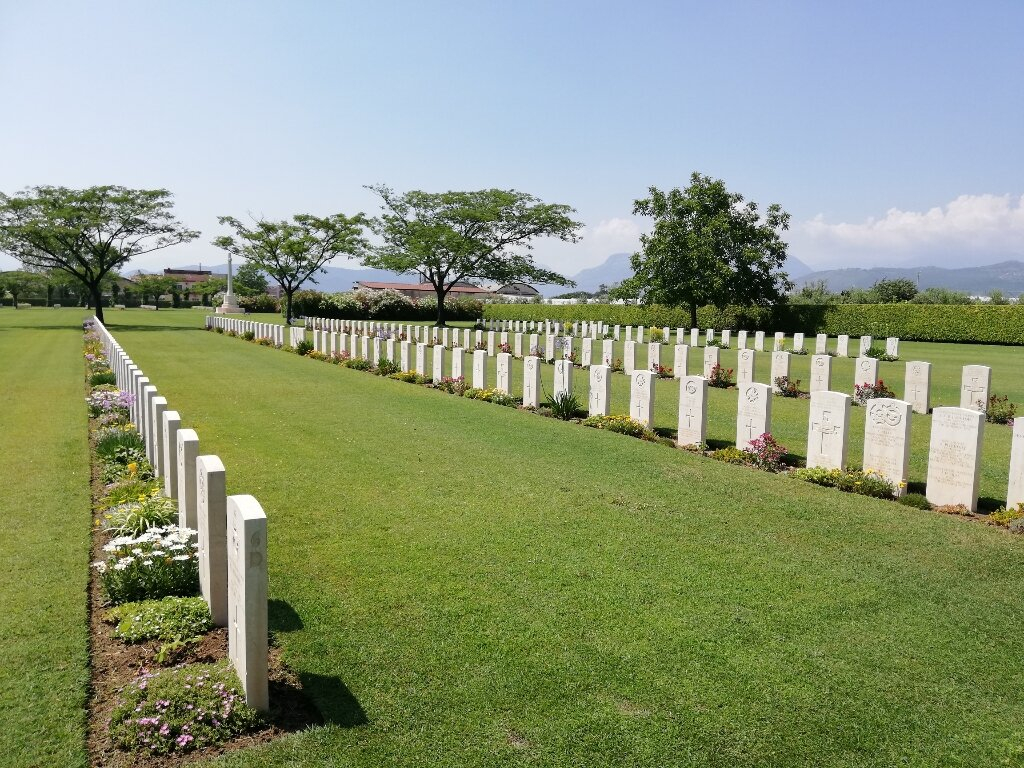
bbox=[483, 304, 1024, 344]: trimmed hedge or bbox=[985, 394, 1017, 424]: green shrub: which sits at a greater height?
bbox=[483, 304, 1024, 344]: trimmed hedge

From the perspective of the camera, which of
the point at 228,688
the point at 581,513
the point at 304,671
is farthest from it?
the point at 581,513

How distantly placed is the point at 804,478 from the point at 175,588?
6647 millimetres

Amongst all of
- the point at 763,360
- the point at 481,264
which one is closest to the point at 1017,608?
the point at 763,360

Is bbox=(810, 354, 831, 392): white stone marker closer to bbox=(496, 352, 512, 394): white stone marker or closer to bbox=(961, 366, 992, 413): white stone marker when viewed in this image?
bbox=(961, 366, 992, 413): white stone marker

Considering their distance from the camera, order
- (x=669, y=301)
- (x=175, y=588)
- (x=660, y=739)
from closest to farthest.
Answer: (x=660, y=739)
(x=175, y=588)
(x=669, y=301)

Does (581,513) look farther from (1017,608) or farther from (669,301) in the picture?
(669,301)

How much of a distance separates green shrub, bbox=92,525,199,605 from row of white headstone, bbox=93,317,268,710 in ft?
0.81

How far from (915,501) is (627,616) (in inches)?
174

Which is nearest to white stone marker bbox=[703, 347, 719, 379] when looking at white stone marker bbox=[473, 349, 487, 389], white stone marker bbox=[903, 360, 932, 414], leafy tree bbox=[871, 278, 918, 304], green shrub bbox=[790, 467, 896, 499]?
white stone marker bbox=[903, 360, 932, 414]

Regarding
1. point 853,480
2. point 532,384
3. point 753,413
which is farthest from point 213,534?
point 532,384

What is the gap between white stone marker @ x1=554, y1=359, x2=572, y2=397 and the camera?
1332cm

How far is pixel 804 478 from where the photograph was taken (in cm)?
862

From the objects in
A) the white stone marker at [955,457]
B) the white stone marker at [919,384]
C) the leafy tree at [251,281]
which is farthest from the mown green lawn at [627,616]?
the leafy tree at [251,281]

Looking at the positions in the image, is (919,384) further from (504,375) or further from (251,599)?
(251,599)
